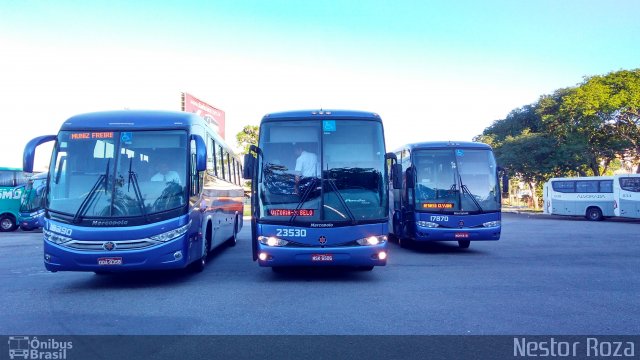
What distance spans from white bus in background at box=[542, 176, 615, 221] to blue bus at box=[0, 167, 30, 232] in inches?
1266

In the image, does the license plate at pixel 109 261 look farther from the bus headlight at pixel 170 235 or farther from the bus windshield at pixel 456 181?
the bus windshield at pixel 456 181

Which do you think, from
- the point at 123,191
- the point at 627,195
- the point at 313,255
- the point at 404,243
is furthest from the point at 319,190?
the point at 627,195

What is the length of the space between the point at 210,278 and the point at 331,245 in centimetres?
262

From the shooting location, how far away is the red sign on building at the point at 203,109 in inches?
1318

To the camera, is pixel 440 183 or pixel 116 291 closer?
pixel 116 291

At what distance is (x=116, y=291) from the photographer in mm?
8547

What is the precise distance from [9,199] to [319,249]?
24.2 m

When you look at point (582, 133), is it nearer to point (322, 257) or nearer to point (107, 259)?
point (322, 257)

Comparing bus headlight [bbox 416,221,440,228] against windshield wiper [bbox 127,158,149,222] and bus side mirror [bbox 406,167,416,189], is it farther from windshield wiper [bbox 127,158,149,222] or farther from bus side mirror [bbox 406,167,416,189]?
windshield wiper [bbox 127,158,149,222]

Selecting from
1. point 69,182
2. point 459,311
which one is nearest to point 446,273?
point 459,311

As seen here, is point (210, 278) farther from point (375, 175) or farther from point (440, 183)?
point (440, 183)

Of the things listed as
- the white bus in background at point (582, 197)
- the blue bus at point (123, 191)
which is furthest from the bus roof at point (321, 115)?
the white bus in background at point (582, 197)

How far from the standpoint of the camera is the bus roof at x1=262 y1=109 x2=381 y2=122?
9484 millimetres
